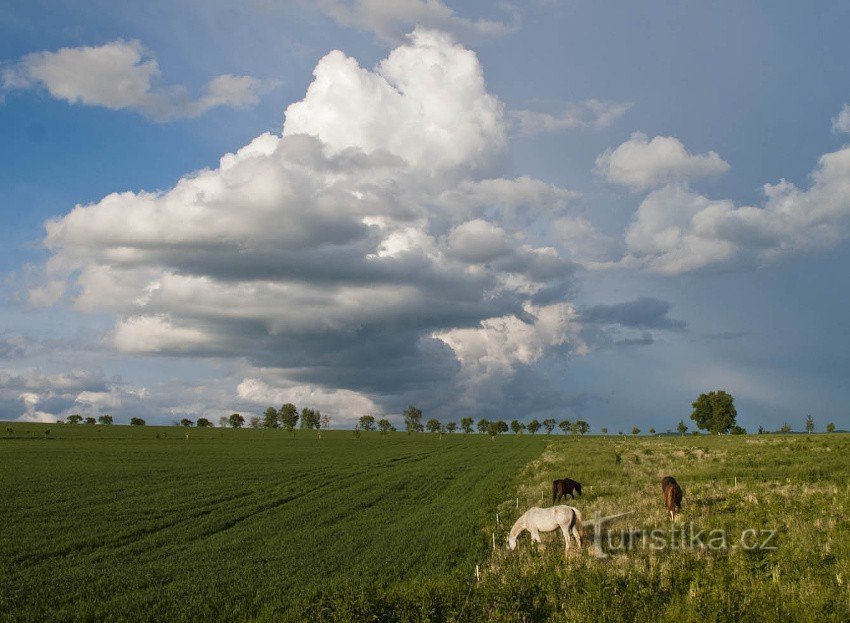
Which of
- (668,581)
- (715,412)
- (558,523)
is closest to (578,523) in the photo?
(558,523)

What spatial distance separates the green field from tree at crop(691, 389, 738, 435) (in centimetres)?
14707

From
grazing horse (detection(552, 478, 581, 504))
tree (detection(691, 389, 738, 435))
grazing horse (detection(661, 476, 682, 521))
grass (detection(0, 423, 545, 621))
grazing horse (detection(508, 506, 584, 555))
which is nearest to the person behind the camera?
grass (detection(0, 423, 545, 621))

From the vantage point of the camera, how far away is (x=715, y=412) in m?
174

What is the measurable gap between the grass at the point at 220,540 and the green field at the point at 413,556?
0.12m

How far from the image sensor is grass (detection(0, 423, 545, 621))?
16.8 meters

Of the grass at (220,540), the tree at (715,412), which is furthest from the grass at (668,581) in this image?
the tree at (715,412)

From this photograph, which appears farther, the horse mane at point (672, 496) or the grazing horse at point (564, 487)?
the grazing horse at point (564, 487)

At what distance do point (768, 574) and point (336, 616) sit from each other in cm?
1098

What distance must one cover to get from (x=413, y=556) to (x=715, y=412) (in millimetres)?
178360

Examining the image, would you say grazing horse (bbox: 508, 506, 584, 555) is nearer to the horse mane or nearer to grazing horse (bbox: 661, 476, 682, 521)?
grazing horse (bbox: 661, 476, 682, 521)

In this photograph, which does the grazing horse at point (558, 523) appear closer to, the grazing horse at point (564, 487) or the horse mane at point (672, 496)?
the horse mane at point (672, 496)

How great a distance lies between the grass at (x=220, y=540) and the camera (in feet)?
55.2

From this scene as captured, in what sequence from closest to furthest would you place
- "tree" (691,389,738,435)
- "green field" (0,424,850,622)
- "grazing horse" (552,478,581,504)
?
"green field" (0,424,850,622), "grazing horse" (552,478,581,504), "tree" (691,389,738,435)

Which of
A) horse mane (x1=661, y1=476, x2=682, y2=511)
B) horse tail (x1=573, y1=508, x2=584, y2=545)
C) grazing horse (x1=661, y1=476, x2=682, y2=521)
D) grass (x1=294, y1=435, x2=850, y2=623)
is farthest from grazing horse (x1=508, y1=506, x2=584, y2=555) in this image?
horse mane (x1=661, y1=476, x2=682, y2=511)
